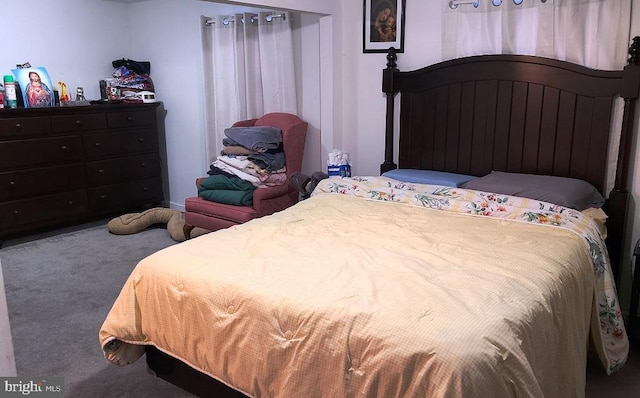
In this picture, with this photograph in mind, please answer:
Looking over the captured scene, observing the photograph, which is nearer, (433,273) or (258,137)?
(433,273)

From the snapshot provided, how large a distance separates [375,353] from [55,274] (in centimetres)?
299

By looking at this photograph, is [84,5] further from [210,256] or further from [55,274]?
[210,256]

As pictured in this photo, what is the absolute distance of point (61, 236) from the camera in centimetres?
466

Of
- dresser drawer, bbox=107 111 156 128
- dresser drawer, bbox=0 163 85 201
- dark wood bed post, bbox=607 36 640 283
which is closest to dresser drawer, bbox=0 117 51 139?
dresser drawer, bbox=0 163 85 201

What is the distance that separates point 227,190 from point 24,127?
1.74m

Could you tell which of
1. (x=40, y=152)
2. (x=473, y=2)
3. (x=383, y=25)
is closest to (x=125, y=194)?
(x=40, y=152)

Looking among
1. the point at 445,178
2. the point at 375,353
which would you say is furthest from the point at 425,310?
the point at 445,178

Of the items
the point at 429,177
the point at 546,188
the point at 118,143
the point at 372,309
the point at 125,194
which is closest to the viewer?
the point at 372,309

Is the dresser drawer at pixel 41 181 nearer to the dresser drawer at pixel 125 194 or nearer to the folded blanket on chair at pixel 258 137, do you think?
the dresser drawer at pixel 125 194

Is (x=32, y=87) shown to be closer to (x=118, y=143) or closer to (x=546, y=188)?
(x=118, y=143)

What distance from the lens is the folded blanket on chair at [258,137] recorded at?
155 inches

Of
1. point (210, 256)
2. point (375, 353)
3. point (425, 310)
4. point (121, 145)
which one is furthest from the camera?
point (121, 145)

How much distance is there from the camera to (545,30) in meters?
3.03

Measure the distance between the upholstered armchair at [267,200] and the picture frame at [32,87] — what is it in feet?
5.11
